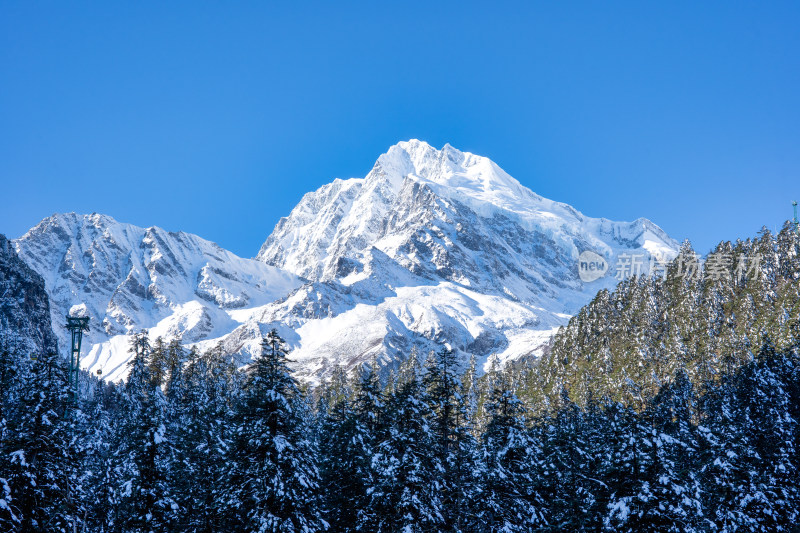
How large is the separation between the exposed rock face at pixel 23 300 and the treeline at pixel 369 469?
100m

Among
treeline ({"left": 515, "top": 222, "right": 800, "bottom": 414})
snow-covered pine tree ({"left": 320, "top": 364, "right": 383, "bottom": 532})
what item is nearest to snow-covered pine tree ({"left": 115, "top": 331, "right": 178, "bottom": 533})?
snow-covered pine tree ({"left": 320, "top": 364, "right": 383, "bottom": 532})

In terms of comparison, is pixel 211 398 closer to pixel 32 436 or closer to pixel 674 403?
pixel 32 436

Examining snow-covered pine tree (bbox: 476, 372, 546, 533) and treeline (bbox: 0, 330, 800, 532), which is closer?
treeline (bbox: 0, 330, 800, 532)

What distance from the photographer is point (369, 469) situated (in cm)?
4309

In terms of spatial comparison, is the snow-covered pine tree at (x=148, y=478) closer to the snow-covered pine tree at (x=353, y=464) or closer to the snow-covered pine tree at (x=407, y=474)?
the snow-covered pine tree at (x=353, y=464)

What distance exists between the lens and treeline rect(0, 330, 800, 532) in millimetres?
35312

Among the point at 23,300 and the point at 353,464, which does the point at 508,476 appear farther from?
the point at 23,300

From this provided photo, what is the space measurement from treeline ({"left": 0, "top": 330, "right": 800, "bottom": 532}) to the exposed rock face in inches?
3938

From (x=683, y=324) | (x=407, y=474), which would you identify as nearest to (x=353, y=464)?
(x=407, y=474)

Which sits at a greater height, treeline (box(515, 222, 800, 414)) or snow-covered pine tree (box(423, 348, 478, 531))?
treeline (box(515, 222, 800, 414))

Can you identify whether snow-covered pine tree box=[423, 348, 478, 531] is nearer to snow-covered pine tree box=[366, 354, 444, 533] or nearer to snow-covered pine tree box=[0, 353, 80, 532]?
snow-covered pine tree box=[366, 354, 444, 533]

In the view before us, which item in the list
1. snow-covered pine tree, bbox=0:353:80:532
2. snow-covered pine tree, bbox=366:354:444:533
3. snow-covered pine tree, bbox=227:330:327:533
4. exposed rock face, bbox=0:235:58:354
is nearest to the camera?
snow-covered pine tree, bbox=227:330:327:533

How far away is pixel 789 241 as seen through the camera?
125 metres

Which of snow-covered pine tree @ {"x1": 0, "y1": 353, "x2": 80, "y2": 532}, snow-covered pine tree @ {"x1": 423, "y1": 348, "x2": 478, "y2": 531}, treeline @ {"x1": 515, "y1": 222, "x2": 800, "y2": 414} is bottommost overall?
snow-covered pine tree @ {"x1": 0, "y1": 353, "x2": 80, "y2": 532}
